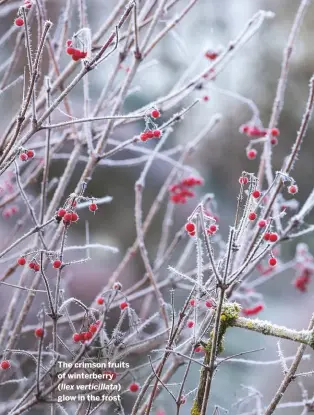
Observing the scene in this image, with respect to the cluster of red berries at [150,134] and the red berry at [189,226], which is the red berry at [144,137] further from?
the red berry at [189,226]

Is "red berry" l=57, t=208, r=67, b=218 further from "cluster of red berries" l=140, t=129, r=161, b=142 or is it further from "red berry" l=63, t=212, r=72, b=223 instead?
"cluster of red berries" l=140, t=129, r=161, b=142

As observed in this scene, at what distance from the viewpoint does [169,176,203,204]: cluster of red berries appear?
213cm

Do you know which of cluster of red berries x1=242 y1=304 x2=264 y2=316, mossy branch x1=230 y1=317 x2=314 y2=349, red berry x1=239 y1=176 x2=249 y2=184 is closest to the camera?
mossy branch x1=230 y1=317 x2=314 y2=349

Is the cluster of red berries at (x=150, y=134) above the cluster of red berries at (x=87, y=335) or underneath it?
above

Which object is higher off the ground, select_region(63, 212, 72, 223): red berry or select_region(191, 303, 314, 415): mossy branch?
select_region(63, 212, 72, 223): red berry

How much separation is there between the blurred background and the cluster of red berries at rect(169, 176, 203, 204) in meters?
1.30

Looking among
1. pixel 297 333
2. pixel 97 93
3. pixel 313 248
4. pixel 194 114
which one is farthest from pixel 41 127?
pixel 313 248

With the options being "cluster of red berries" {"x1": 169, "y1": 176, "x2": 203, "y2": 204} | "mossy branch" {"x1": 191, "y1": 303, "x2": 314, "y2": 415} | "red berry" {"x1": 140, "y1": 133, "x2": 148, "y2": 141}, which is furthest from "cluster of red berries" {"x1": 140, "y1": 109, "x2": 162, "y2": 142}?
"cluster of red berries" {"x1": 169, "y1": 176, "x2": 203, "y2": 204}

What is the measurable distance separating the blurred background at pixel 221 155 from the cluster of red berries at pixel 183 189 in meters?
1.30

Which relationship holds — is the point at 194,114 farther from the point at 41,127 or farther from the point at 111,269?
the point at 41,127

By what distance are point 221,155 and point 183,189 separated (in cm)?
713

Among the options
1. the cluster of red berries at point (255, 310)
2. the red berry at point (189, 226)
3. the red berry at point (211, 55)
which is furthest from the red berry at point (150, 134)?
the cluster of red berries at point (255, 310)

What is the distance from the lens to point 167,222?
2074 mm

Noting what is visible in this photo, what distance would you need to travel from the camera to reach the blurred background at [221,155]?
189 inches
